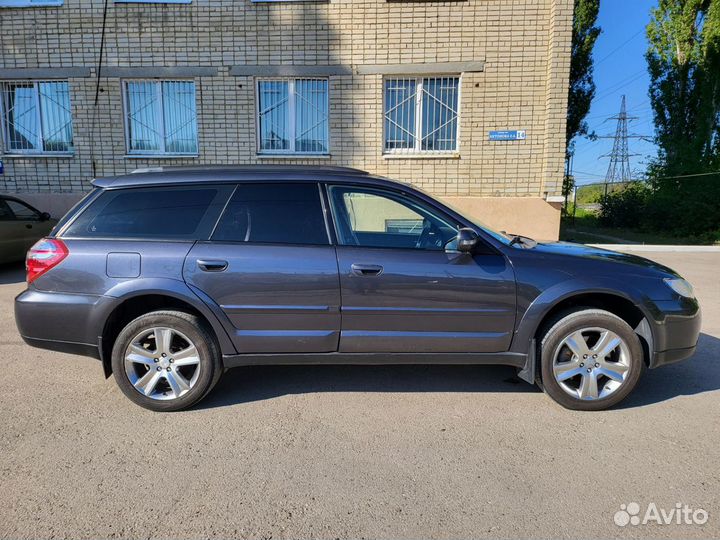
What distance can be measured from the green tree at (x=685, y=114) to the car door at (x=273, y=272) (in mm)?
17619

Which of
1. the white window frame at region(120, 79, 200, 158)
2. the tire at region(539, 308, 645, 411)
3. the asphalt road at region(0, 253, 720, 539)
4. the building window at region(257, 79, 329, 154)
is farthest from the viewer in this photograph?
the white window frame at region(120, 79, 200, 158)

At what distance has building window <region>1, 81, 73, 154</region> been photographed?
423 inches

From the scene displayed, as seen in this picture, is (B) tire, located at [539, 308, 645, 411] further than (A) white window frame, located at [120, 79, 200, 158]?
No

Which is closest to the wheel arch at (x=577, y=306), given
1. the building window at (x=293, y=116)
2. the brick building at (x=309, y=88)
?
the brick building at (x=309, y=88)

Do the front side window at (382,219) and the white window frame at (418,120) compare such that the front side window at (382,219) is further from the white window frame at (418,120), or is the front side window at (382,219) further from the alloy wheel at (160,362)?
the white window frame at (418,120)

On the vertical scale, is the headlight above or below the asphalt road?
above

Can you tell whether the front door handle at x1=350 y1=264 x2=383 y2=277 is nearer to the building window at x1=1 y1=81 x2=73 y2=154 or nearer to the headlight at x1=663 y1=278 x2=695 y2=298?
the headlight at x1=663 y1=278 x2=695 y2=298

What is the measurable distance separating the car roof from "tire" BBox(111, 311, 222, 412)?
102cm

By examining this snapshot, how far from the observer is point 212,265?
3238mm

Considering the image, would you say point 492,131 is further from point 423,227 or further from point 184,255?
point 184,255

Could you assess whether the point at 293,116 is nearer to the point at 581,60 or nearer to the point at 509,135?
the point at 509,135

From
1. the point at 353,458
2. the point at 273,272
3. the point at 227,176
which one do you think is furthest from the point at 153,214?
the point at 353,458

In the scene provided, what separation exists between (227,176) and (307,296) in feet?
3.76

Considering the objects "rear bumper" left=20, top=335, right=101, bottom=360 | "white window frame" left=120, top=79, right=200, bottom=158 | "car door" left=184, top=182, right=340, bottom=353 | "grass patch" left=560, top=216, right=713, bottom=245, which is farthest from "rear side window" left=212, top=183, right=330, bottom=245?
"grass patch" left=560, top=216, right=713, bottom=245
